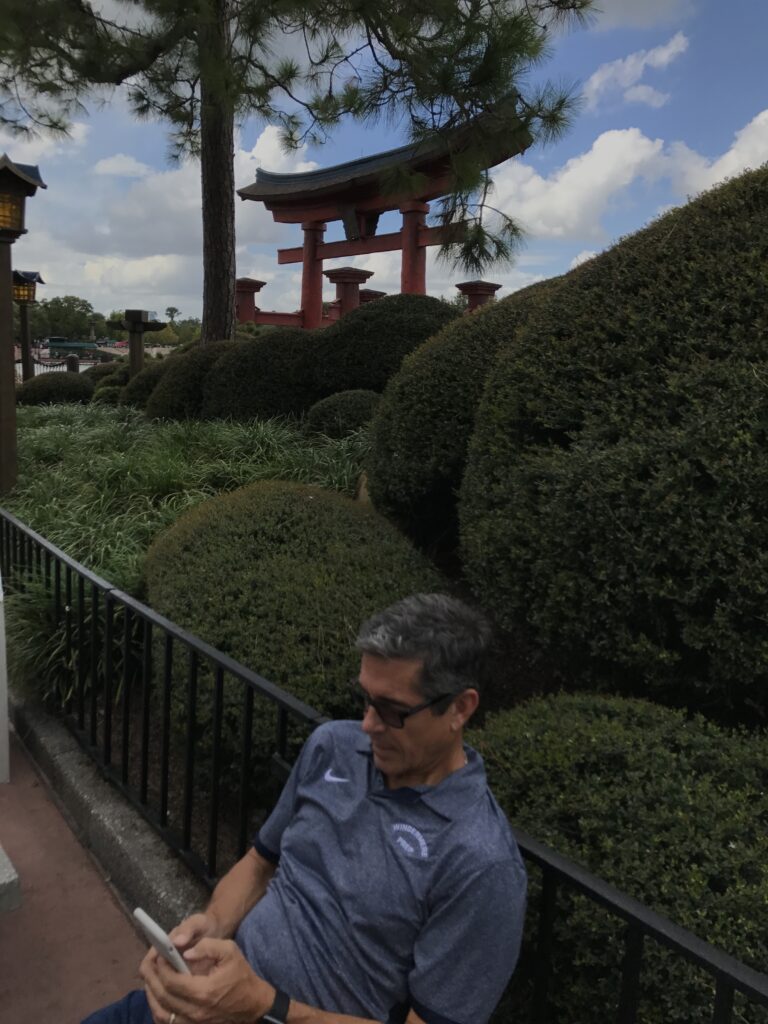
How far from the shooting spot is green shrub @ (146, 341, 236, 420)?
7848mm

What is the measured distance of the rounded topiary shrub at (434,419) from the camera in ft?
12.2

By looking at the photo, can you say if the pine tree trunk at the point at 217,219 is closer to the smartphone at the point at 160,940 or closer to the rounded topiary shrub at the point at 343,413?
the rounded topiary shrub at the point at 343,413

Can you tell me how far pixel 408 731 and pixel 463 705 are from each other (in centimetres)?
11

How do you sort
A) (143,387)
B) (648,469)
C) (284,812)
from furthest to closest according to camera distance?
(143,387), (648,469), (284,812)

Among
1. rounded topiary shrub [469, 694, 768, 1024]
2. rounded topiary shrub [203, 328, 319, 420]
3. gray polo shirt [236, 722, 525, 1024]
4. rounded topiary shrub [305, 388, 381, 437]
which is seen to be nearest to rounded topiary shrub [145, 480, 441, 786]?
rounded topiary shrub [469, 694, 768, 1024]

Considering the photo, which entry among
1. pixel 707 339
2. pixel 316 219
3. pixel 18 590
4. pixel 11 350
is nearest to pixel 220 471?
pixel 18 590

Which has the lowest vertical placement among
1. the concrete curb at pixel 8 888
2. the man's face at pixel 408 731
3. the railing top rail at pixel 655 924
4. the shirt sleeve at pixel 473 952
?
the concrete curb at pixel 8 888

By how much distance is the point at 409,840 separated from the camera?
1.39 metres

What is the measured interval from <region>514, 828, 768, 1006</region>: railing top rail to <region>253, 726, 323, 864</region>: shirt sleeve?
465mm

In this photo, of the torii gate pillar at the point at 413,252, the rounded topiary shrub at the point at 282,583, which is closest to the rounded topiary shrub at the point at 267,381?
the rounded topiary shrub at the point at 282,583

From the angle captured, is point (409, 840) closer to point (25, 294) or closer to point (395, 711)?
point (395, 711)

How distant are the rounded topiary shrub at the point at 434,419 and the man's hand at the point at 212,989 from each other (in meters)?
2.61

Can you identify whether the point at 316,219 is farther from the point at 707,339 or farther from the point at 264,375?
the point at 707,339

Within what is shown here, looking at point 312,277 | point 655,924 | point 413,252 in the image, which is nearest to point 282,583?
point 655,924
